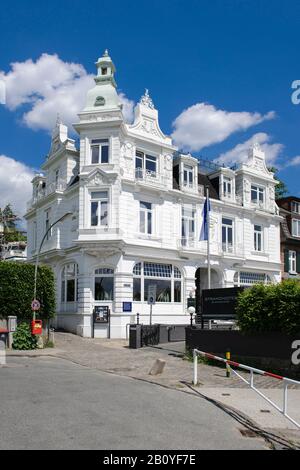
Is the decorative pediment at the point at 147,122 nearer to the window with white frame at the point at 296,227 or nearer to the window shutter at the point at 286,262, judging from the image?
the window shutter at the point at 286,262

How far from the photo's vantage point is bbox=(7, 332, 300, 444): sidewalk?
9359 millimetres

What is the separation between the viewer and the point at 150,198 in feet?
107

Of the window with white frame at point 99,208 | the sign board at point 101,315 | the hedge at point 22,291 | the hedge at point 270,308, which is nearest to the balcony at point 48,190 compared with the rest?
the window with white frame at point 99,208

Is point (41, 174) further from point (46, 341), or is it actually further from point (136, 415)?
point (136, 415)

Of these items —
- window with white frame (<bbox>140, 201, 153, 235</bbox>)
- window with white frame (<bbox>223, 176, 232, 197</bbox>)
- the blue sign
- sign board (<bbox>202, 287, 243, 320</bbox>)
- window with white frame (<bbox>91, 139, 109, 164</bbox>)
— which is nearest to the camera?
sign board (<bbox>202, 287, 243, 320</bbox>)

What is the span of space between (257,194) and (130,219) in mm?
14344

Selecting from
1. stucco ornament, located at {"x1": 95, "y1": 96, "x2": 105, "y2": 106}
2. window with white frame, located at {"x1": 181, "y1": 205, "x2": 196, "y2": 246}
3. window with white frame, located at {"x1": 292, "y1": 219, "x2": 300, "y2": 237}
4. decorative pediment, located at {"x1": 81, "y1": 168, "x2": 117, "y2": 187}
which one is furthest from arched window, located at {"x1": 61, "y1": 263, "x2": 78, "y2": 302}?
window with white frame, located at {"x1": 292, "y1": 219, "x2": 300, "y2": 237}

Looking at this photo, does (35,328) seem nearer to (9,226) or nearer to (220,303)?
(220,303)

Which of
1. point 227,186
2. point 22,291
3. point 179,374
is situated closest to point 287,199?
point 227,186

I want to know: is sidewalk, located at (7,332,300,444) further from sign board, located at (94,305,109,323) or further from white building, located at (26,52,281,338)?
white building, located at (26,52,281,338)

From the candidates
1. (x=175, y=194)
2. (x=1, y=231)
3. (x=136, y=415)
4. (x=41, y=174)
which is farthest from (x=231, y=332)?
(x=1, y=231)

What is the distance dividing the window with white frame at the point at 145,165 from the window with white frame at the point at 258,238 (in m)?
11.5

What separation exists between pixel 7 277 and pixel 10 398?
52.1 feet

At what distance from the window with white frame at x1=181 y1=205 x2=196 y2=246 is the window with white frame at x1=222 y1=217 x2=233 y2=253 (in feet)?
10.9
